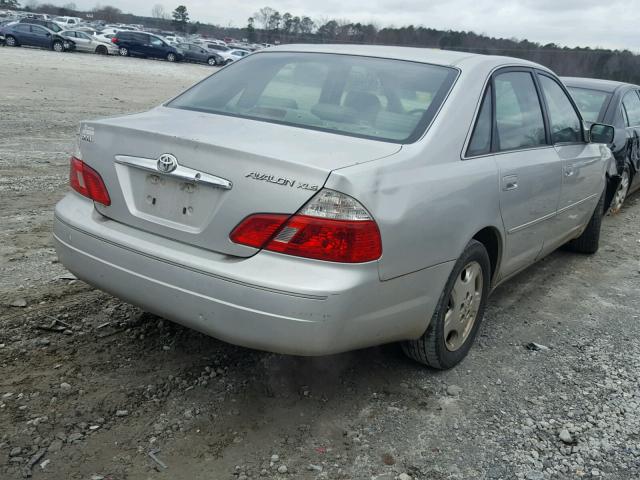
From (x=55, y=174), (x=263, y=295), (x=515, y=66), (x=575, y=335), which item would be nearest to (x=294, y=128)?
(x=263, y=295)

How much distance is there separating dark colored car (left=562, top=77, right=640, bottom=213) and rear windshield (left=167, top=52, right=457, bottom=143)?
4607 millimetres

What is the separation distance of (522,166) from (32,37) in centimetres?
3730

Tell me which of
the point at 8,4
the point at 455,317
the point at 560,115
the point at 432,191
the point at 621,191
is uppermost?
the point at 560,115

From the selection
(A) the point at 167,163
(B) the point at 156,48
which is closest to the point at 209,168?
(A) the point at 167,163

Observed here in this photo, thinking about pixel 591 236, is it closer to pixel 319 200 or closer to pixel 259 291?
pixel 319 200

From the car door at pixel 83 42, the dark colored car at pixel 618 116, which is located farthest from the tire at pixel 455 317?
the car door at pixel 83 42

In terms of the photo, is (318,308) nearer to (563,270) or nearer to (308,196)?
(308,196)

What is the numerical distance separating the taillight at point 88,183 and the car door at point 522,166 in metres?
2.03

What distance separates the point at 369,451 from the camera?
8.77 feet

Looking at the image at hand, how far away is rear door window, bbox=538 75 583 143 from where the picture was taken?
436cm

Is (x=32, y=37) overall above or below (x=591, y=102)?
below

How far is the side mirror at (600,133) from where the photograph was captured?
16.1ft

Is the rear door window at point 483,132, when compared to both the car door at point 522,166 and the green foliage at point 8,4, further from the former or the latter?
the green foliage at point 8,4

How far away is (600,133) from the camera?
4.91m
